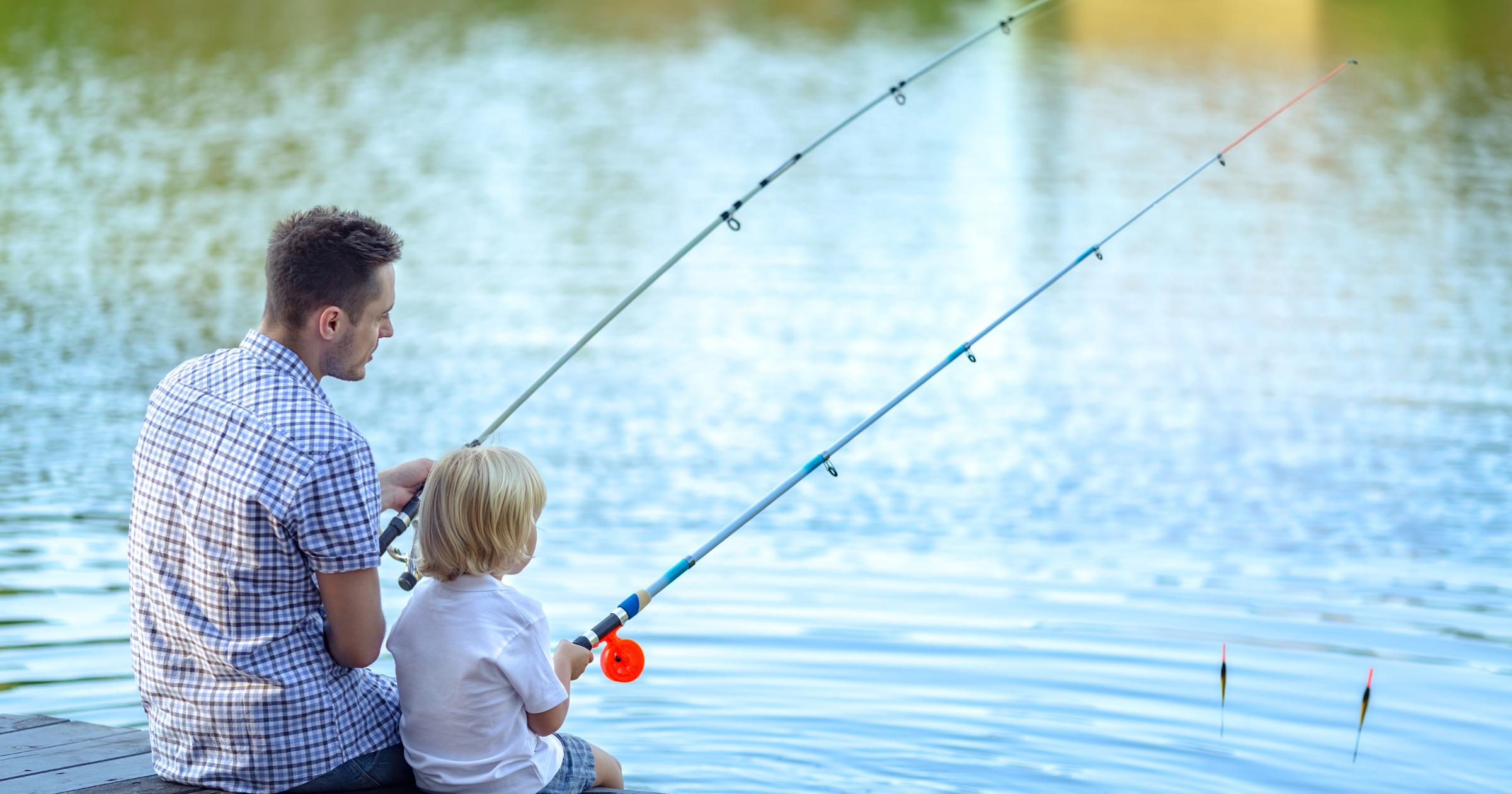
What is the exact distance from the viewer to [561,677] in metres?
2.82

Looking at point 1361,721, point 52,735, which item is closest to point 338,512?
point 52,735

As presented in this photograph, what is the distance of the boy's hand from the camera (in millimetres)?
2824

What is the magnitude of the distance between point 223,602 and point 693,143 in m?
14.9

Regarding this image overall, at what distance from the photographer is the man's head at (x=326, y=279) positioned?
2.62 meters

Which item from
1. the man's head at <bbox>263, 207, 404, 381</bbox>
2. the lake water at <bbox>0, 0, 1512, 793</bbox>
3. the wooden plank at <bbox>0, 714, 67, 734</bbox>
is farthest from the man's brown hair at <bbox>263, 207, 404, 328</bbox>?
the lake water at <bbox>0, 0, 1512, 793</bbox>

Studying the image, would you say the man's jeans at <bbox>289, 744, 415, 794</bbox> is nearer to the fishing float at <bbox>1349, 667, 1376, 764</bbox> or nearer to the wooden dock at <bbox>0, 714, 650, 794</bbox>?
the wooden dock at <bbox>0, 714, 650, 794</bbox>

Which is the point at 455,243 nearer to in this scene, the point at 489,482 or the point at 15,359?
the point at 15,359

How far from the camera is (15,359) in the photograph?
346 inches

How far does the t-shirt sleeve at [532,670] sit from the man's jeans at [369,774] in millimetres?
258

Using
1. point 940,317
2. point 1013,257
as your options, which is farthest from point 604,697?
point 1013,257

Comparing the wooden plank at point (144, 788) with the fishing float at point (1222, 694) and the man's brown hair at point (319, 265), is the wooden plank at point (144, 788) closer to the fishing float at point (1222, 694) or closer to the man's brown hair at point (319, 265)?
the man's brown hair at point (319, 265)

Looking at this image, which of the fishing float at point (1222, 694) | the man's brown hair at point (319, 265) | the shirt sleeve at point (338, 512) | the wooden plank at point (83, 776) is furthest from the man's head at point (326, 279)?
the fishing float at point (1222, 694)

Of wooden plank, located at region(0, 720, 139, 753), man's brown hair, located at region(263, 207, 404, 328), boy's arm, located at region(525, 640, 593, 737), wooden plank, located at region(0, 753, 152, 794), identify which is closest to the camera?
man's brown hair, located at region(263, 207, 404, 328)

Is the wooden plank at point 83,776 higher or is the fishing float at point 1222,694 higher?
the fishing float at point 1222,694
